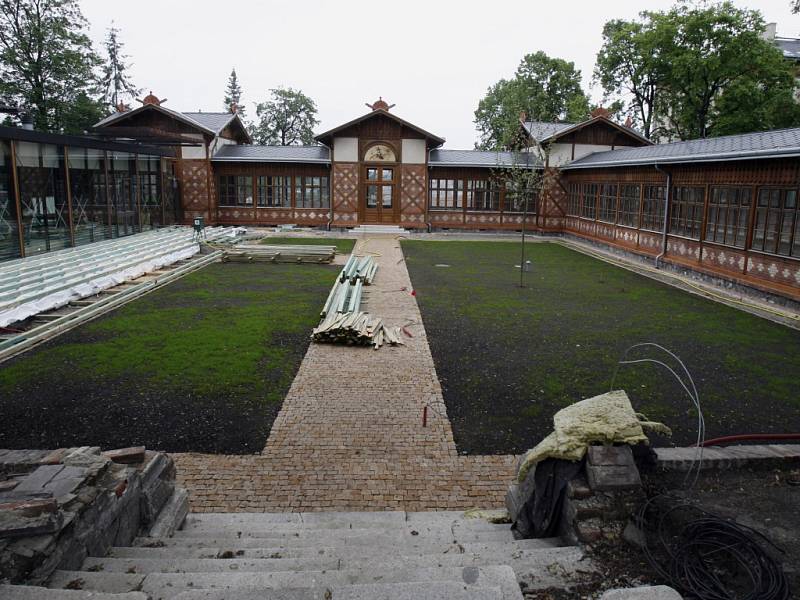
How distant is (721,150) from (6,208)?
1749 centimetres

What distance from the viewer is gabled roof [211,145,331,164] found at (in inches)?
1145

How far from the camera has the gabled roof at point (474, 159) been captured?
29000 millimetres

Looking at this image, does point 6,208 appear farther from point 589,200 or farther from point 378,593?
point 589,200

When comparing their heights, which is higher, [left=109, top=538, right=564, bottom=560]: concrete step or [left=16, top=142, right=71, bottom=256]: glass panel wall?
[left=16, top=142, right=71, bottom=256]: glass panel wall

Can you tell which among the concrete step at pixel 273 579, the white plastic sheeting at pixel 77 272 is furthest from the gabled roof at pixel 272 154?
the concrete step at pixel 273 579

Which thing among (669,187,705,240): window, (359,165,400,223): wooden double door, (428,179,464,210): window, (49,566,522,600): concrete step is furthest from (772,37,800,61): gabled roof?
(49,566,522,600): concrete step

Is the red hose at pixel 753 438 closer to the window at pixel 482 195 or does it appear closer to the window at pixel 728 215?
the window at pixel 728 215

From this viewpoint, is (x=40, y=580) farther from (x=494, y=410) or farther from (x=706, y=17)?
(x=706, y=17)

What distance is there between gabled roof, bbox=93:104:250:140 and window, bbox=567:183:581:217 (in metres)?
16.5

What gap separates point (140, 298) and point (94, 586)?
11.1 m

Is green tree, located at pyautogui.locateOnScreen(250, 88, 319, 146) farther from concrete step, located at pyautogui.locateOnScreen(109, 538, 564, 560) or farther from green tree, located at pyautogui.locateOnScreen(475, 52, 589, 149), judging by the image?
concrete step, located at pyautogui.locateOnScreen(109, 538, 564, 560)

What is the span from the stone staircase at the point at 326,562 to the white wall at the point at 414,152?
2542 cm

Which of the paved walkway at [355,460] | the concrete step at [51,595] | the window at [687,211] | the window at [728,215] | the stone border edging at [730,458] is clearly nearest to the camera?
the concrete step at [51,595]

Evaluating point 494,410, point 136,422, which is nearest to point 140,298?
point 136,422
